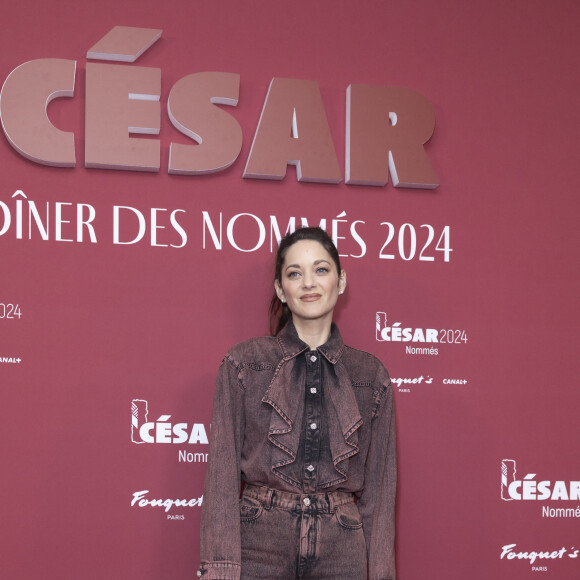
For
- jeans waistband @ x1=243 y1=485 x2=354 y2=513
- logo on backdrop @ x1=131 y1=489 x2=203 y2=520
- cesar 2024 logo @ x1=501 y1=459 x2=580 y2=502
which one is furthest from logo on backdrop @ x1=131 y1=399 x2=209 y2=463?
cesar 2024 logo @ x1=501 y1=459 x2=580 y2=502

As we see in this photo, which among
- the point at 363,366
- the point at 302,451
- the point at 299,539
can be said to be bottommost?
the point at 299,539

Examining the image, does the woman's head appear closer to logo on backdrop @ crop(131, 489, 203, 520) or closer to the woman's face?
the woman's face

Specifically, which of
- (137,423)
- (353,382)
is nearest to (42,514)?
(137,423)

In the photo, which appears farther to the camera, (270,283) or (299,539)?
(270,283)

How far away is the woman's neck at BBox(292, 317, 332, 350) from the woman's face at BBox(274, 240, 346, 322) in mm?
13

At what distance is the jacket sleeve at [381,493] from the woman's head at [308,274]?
1.05ft

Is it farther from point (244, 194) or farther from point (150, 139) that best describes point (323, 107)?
point (150, 139)

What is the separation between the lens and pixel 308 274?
86.5 inches

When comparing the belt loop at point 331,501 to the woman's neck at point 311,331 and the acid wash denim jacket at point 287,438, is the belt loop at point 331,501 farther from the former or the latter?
the woman's neck at point 311,331

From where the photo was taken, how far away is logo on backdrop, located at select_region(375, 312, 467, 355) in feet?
8.80

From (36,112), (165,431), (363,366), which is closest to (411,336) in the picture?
(363,366)

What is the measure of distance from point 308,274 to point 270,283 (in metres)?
0.47

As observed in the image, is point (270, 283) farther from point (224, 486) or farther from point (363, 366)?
point (224, 486)

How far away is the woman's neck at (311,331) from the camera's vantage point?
2223mm
